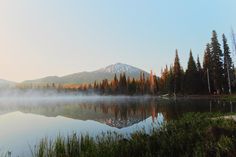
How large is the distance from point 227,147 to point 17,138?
1480cm

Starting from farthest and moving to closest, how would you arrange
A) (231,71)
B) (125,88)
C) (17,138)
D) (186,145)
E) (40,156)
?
(125,88) → (231,71) → (17,138) → (186,145) → (40,156)

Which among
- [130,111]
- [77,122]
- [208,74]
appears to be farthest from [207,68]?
[77,122]

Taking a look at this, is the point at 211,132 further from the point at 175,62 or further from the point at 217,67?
the point at 175,62

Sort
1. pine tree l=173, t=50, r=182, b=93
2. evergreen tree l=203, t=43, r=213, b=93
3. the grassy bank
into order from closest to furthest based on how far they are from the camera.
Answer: the grassy bank, evergreen tree l=203, t=43, r=213, b=93, pine tree l=173, t=50, r=182, b=93

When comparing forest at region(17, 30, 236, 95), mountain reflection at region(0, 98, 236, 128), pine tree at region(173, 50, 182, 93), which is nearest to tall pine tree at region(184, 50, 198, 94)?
forest at region(17, 30, 236, 95)

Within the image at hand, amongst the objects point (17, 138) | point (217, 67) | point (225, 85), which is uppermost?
point (217, 67)

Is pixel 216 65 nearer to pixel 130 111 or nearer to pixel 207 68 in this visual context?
pixel 207 68

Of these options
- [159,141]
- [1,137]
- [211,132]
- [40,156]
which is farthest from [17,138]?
[211,132]

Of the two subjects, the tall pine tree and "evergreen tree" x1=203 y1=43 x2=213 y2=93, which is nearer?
"evergreen tree" x1=203 y1=43 x2=213 y2=93

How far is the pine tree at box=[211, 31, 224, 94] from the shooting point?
7169 centimetres

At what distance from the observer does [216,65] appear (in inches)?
2864

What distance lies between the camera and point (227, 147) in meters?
8.70

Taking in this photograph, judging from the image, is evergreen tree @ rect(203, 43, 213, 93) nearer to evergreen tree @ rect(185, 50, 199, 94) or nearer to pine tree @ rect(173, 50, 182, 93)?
evergreen tree @ rect(185, 50, 199, 94)

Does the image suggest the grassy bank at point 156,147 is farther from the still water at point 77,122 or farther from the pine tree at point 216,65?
the pine tree at point 216,65
